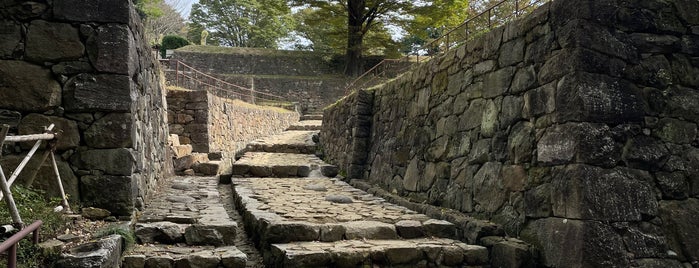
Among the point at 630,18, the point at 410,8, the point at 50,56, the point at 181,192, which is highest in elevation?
the point at 410,8

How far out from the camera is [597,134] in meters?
3.96

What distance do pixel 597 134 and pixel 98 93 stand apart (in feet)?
14.5

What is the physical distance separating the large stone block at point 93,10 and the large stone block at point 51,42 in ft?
0.37

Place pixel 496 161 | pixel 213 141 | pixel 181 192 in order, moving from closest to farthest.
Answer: pixel 496 161
pixel 181 192
pixel 213 141

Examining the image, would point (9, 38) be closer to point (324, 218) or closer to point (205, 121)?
point (324, 218)

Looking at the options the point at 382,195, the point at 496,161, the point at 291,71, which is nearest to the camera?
the point at 496,161

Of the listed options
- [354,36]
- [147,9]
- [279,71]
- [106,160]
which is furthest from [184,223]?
[147,9]

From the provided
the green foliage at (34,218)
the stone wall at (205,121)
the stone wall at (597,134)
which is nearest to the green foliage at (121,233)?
the green foliage at (34,218)

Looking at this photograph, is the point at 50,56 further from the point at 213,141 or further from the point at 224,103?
the point at 224,103

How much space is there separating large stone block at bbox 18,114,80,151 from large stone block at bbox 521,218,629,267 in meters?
4.36

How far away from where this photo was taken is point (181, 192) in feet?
23.6

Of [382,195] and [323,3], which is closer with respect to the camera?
[382,195]

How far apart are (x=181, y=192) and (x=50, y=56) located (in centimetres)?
302

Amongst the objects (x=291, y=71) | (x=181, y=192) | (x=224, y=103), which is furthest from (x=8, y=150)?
(x=291, y=71)
